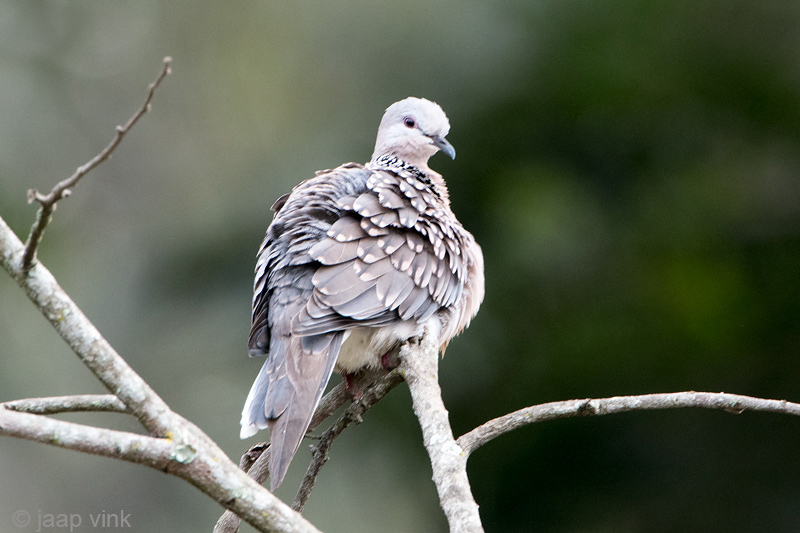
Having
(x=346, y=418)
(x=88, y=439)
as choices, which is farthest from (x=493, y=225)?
(x=88, y=439)

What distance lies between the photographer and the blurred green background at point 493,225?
4.64 metres

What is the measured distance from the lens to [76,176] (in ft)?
3.97

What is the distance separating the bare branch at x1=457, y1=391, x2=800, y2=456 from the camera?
1725 millimetres

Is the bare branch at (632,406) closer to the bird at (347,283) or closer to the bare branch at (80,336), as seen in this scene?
the bird at (347,283)

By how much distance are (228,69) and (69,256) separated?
6.07ft

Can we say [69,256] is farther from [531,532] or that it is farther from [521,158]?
[531,532]

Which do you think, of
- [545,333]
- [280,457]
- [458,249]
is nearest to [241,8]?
[545,333]

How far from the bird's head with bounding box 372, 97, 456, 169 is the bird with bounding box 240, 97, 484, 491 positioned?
0.35m

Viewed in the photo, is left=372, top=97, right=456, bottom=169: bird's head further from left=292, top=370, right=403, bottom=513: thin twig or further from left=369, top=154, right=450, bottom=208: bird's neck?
left=292, top=370, right=403, bottom=513: thin twig

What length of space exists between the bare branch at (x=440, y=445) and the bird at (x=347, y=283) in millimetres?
272

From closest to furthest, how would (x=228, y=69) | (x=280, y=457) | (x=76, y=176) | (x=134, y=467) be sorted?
(x=76, y=176) < (x=280, y=457) < (x=134, y=467) < (x=228, y=69)

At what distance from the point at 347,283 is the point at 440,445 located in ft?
2.68

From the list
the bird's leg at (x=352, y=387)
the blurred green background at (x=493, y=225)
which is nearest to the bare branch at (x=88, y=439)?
the bird's leg at (x=352, y=387)

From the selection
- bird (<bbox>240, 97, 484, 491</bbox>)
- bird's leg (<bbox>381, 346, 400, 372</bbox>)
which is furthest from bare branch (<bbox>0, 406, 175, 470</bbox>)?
bird's leg (<bbox>381, 346, 400, 372</bbox>)
